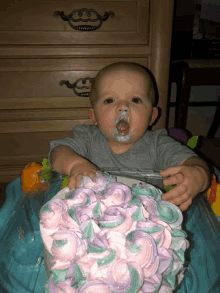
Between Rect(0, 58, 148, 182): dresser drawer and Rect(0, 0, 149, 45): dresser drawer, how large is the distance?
0.23 feet

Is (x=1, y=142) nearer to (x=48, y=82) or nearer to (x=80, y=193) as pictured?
(x=48, y=82)

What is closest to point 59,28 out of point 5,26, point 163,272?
point 5,26

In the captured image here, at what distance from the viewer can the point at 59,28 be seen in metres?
0.89

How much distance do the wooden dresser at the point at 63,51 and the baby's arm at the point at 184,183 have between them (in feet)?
1.56

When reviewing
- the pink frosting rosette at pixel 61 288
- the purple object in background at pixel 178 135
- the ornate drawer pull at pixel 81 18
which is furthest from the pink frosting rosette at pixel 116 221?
the ornate drawer pull at pixel 81 18

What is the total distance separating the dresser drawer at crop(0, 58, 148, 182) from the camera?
95 centimetres

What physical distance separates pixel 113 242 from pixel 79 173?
8.5 inches

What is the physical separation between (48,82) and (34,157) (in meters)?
0.34

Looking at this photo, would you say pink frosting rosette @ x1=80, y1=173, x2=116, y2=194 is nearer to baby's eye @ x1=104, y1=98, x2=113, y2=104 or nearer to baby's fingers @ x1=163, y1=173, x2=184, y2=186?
baby's fingers @ x1=163, y1=173, x2=184, y2=186

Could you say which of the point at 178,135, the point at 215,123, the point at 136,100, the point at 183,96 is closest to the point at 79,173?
the point at 136,100

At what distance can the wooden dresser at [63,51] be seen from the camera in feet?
2.84

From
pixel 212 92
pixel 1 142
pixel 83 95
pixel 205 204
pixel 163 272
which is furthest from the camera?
pixel 212 92

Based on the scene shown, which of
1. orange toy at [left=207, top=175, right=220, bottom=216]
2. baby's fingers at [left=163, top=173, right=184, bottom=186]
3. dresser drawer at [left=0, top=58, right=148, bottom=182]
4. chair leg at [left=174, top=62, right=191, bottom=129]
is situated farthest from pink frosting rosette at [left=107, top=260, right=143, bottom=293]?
chair leg at [left=174, top=62, right=191, bottom=129]

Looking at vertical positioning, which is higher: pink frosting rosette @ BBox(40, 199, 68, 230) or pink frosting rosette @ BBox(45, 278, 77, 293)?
pink frosting rosette @ BBox(40, 199, 68, 230)
